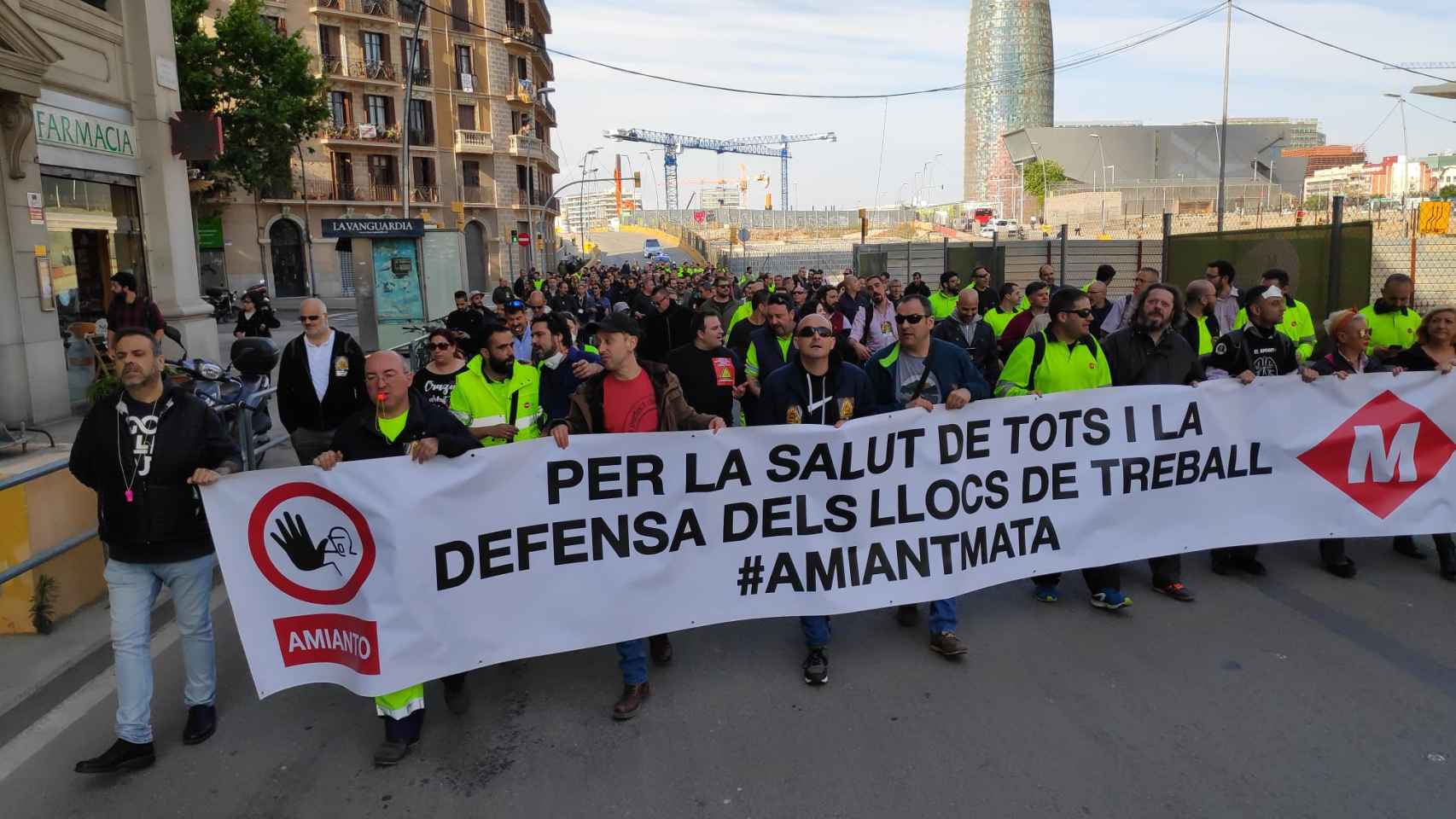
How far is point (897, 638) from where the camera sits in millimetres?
5457

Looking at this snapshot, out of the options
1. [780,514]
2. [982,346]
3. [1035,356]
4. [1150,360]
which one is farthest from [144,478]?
[982,346]

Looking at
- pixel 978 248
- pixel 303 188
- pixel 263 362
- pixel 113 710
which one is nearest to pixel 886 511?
pixel 113 710

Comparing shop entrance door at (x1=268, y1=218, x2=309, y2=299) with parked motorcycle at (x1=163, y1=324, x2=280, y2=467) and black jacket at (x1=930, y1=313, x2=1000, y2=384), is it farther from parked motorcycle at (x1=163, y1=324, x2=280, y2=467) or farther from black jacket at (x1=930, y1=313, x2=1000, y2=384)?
black jacket at (x1=930, y1=313, x2=1000, y2=384)

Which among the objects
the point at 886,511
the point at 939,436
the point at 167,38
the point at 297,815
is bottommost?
the point at 297,815

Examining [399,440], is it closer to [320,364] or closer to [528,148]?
[320,364]

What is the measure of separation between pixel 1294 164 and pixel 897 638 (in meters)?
159

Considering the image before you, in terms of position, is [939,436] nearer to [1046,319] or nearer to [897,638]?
[897,638]

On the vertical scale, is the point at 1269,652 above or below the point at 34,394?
below

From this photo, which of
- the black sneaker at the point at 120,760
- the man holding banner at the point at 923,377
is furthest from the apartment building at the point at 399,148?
the black sneaker at the point at 120,760

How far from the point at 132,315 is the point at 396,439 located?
7643 millimetres

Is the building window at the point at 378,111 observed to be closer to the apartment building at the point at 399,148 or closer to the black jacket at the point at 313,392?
the apartment building at the point at 399,148

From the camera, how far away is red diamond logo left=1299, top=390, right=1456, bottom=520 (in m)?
6.18

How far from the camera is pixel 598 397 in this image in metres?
5.01

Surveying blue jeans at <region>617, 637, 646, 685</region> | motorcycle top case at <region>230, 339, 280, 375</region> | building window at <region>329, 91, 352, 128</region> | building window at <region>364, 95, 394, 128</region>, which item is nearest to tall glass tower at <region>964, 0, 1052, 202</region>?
building window at <region>364, 95, 394, 128</region>
